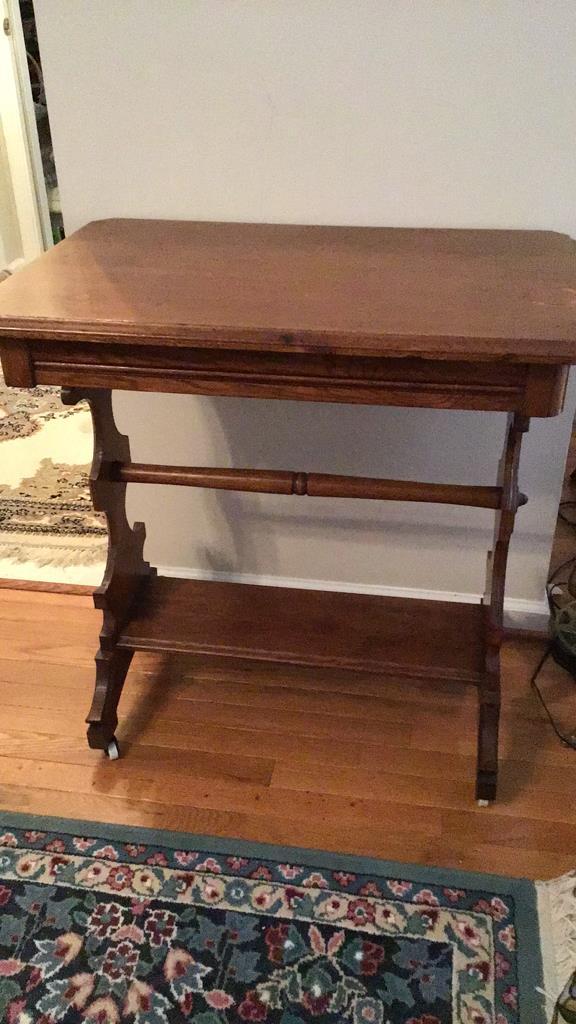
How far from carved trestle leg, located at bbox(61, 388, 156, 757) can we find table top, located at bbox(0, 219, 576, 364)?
0.79 ft

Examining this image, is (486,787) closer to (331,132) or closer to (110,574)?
(110,574)

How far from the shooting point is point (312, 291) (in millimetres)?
1110

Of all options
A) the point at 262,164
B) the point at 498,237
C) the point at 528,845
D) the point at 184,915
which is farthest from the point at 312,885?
the point at 262,164

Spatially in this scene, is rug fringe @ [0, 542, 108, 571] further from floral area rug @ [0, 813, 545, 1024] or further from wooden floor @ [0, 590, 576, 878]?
floral area rug @ [0, 813, 545, 1024]

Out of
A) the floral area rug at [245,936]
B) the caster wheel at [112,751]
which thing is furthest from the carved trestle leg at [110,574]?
the floral area rug at [245,936]

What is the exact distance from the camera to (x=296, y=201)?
1.44m

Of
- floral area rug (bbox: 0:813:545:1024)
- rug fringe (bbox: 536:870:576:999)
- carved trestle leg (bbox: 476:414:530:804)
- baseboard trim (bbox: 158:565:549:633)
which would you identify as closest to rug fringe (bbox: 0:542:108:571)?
baseboard trim (bbox: 158:565:549:633)

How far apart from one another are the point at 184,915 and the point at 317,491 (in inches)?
25.6

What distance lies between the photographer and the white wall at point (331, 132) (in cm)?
129

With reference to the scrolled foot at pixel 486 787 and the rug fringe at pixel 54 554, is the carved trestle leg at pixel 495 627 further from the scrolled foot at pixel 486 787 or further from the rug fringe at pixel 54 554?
the rug fringe at pixel 54 554

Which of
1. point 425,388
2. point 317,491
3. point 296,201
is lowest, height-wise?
point 317,491

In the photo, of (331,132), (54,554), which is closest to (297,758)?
(54,554)

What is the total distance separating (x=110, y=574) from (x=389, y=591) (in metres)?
0.64

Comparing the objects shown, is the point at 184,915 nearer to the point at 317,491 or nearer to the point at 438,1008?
the point at 438,1008
